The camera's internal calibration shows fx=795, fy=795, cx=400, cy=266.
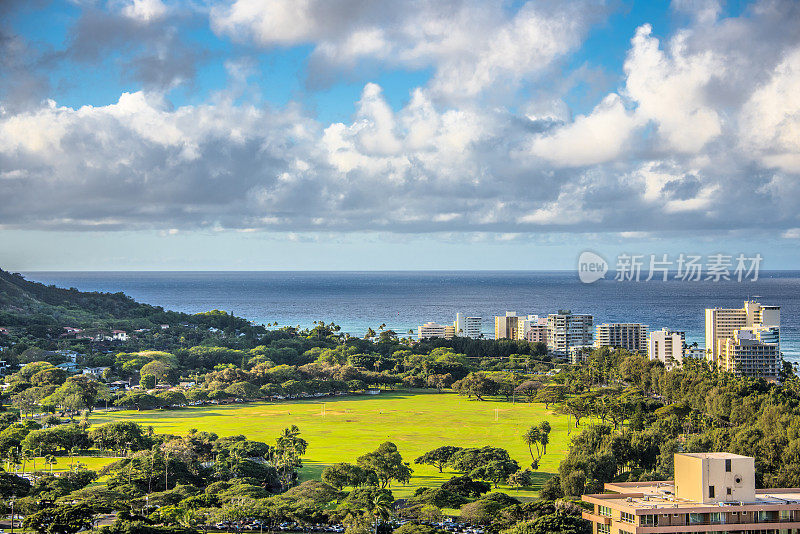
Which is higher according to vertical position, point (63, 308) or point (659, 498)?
point (63, 308)

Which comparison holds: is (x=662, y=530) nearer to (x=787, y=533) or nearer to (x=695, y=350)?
(x=787, y=533)

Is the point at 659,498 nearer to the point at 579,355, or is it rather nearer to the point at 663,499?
the point at 663,499

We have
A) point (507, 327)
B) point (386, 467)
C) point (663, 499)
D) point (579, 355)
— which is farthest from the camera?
point (507, 327)

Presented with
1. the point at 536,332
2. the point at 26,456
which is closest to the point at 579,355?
the point at 536,332

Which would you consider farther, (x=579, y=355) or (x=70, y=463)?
(x=579, y=355)

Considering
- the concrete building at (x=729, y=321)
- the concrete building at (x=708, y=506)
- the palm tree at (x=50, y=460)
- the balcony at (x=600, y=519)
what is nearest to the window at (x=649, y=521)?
the concrete building at (x=708, y=506)

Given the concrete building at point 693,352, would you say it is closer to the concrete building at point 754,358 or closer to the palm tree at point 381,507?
the concrete building at point 754,358
